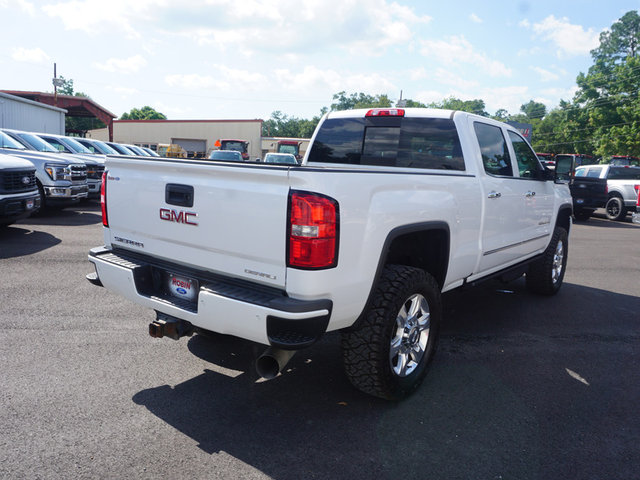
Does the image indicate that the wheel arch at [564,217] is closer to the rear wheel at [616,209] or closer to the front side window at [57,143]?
the rear wheel at [616,209]

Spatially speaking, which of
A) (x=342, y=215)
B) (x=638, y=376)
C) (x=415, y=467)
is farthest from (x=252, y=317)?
(x=638, y=376)

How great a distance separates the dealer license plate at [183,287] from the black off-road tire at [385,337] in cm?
99

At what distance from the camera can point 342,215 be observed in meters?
2.68

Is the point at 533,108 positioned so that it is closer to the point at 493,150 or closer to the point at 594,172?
the point at 594,172

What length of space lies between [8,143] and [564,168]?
11435 millimetres

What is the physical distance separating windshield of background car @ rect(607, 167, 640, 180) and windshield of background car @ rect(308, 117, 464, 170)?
15867 millimetres

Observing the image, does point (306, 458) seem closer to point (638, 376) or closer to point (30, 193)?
point (638, 376)

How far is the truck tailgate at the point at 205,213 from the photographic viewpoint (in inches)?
106

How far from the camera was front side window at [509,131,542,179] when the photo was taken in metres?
5.10

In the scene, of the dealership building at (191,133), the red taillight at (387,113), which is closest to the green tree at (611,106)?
the dealership building at (191,133)

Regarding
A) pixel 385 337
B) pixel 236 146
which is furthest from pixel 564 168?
pixel 236 146

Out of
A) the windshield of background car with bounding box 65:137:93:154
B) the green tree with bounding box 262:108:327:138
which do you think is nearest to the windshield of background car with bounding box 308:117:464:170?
the windshield of background car with bounding box 65:137:93:154

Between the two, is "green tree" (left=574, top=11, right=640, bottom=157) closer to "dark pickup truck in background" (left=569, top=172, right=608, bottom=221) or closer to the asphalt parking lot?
"dark pickup truck in background" (left=569, top=172, right=608, bottom=221)

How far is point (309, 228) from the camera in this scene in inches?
102
